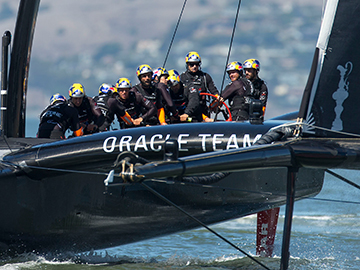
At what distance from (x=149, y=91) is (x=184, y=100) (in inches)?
26.6

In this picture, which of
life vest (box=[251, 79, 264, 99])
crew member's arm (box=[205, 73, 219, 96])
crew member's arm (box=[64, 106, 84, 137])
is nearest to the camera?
crew member's arm (box=[64, 106, 84, 137])

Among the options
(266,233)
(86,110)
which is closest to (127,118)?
(86,110)

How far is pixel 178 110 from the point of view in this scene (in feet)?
28.5

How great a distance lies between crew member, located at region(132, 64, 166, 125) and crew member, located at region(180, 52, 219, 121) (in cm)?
69

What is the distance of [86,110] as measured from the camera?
823cm

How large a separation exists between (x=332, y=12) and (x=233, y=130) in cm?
150

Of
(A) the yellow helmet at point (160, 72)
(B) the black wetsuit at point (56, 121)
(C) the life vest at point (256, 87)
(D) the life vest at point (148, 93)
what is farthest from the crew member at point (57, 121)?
(C) the life vest at point (256, 87)

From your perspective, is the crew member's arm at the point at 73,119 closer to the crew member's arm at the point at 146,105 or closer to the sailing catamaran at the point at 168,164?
the sailing catamaran at the point at 168,164

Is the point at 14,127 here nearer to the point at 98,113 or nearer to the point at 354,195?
the point at 98,113

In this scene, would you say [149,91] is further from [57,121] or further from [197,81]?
[57,121]

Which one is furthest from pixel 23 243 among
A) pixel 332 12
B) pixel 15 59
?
pixel 332 12

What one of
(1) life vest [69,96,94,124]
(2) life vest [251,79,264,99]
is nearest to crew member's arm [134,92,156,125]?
(1) life vest [69,96,94,124]

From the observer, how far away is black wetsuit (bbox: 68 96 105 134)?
26.5ft

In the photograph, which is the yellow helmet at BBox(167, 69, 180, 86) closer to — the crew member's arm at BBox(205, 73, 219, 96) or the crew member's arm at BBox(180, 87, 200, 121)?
the crew member's arm at BBox(180, 87, 200, 121)
